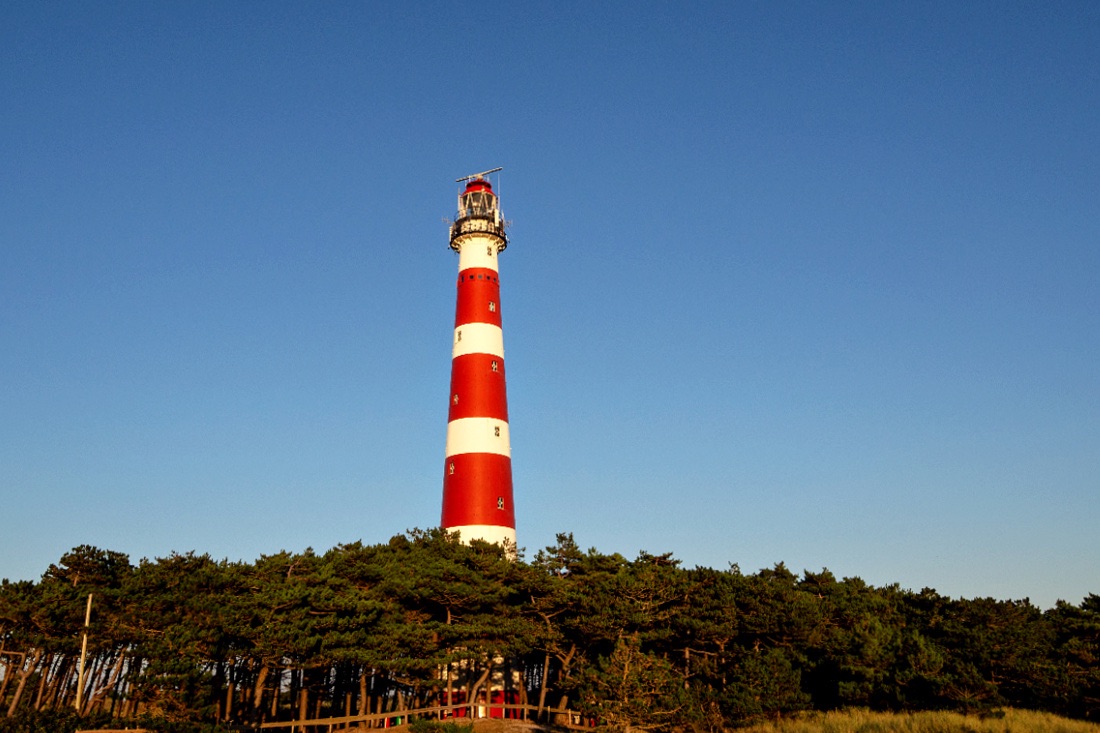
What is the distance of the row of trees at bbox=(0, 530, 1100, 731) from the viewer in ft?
117

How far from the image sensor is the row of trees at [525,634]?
3581 centimetres

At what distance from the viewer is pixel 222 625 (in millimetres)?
37375

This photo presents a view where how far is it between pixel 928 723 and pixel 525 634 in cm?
1696

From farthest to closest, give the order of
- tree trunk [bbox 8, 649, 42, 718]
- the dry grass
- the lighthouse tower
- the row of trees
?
the lighthouse tower, tree trunk [bbox 8, 649, 42, 718], the row of trees, the dry grass

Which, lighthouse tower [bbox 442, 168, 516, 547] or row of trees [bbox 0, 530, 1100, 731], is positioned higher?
lighthouse tower [bbox 442, 168, 516, 547]

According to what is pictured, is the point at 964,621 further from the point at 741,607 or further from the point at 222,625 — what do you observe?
the point at 222,625

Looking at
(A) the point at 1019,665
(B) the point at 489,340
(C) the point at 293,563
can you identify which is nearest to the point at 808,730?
(A) the point at 1019,665

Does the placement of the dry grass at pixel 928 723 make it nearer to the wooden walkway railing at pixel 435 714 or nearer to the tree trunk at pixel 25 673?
the wooden walkway railing at pixel 435 714

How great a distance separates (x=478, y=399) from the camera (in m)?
50.1

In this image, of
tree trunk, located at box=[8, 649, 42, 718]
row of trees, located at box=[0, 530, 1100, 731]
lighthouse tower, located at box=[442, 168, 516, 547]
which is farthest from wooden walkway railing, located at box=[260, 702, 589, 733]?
tree trunk, located at box=[8, 649, 42, 718]

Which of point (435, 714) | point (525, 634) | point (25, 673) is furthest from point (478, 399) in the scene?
point (25, 673)

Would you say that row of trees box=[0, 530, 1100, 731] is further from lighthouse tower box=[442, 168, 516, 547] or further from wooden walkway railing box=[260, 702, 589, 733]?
lighthouse tower box=[442, 168, 516, 547]

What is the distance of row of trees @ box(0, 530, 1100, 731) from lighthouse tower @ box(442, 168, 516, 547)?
3.60m

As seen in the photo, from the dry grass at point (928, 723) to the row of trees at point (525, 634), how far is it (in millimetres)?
1087
